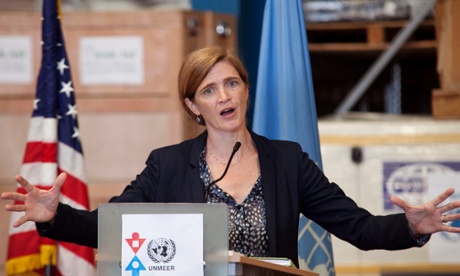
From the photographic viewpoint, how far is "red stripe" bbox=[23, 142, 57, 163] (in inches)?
165

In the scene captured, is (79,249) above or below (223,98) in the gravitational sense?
below

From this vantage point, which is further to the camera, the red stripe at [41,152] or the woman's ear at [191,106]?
the red stripe at [41,152]

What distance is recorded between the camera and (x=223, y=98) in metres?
3.23

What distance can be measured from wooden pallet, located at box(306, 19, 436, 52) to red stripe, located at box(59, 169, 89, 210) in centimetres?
232

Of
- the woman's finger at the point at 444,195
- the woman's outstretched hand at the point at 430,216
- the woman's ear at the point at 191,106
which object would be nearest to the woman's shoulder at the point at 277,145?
the woman's ear at the point at 191,106

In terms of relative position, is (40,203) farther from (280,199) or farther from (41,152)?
(41,152)

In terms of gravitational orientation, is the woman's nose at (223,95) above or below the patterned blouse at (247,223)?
above

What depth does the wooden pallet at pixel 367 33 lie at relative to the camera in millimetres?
6043

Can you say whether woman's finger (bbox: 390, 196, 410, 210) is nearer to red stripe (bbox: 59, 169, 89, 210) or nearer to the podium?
the podium

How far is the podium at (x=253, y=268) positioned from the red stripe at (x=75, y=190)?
165cm

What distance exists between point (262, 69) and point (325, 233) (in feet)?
2.36

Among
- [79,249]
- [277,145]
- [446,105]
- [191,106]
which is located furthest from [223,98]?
[446,105]

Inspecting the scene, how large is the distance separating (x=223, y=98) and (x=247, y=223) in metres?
0.42

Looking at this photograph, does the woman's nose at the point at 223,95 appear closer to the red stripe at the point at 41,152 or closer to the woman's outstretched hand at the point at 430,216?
the woman's outstretched hand at the point at 430,216
